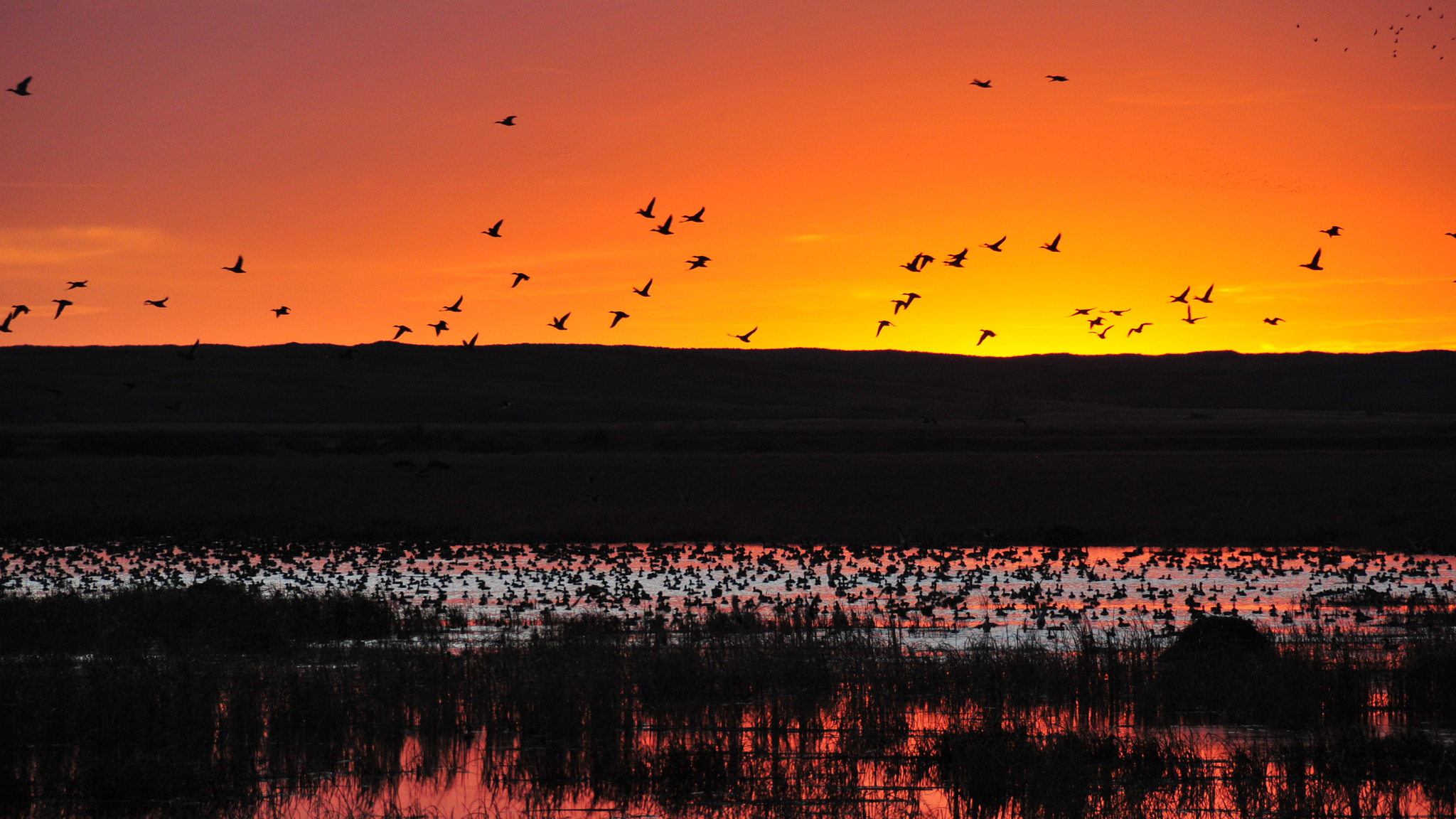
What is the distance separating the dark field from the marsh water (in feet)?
48.9

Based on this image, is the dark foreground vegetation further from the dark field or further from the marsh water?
the dark field

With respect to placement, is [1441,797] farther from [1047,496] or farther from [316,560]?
[1047,496]

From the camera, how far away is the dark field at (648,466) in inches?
1356

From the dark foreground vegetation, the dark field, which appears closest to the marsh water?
the dark foreground vegetation

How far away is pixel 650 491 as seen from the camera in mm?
44281

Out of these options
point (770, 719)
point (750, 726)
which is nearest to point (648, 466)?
point (750, 726)

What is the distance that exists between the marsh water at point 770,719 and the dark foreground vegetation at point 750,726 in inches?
1.4

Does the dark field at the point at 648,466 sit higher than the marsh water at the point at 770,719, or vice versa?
the dark field at the point at 648,466

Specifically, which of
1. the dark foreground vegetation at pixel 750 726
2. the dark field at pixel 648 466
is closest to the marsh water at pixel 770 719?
the dark foreground vegetation at pixel 750 726

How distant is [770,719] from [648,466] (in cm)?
4491

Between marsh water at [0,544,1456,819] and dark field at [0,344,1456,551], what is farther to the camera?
dark field at [0,344,1456,551]

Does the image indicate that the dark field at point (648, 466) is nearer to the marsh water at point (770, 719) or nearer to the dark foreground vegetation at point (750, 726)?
the marsh water at point (770, 719)

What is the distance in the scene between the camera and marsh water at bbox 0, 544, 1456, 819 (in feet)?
34.6

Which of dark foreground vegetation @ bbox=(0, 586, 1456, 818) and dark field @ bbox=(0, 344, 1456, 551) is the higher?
dark field @ bbox=(0, 344, 1456, 551)
